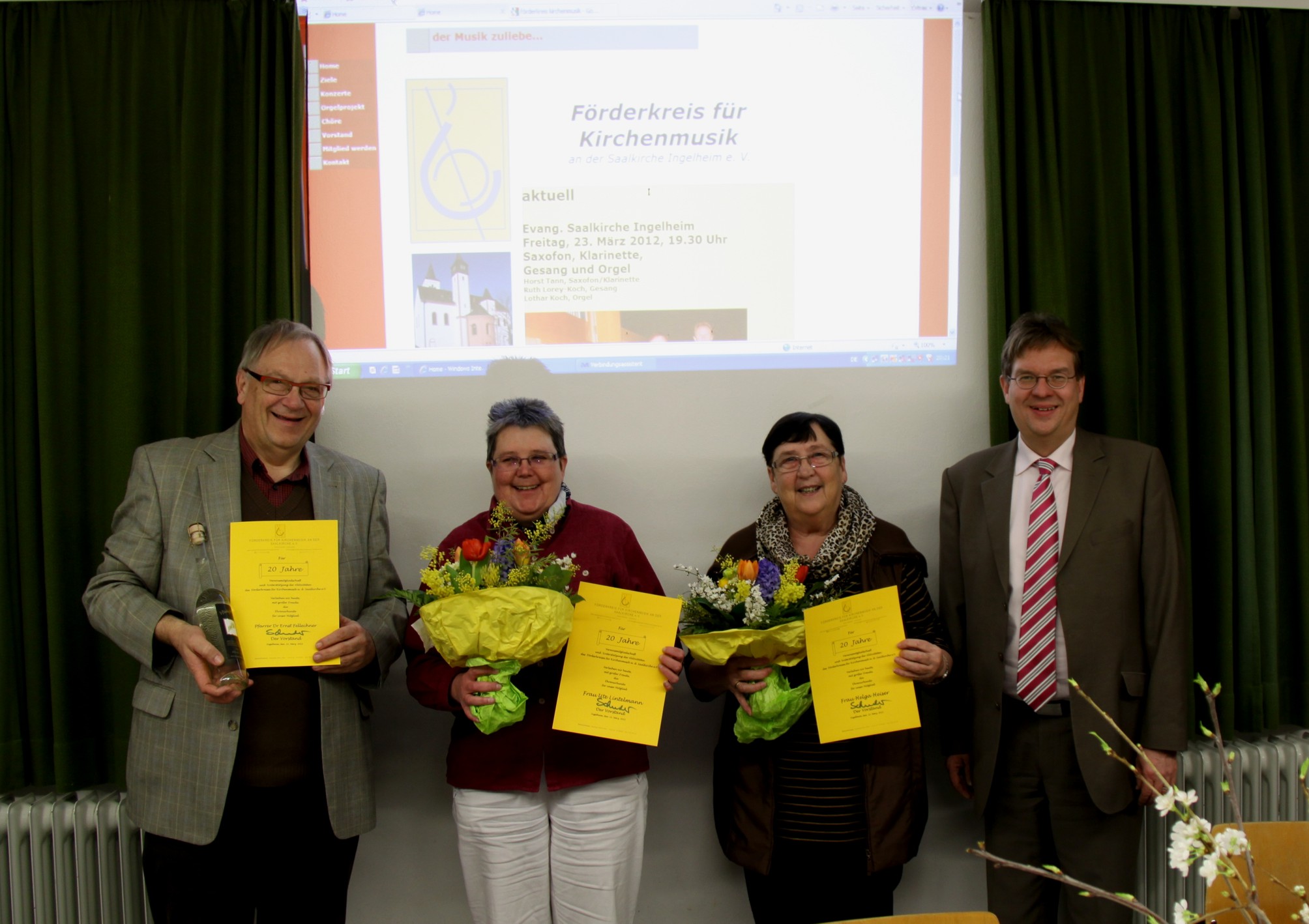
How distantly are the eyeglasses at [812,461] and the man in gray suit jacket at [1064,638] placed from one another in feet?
1.73

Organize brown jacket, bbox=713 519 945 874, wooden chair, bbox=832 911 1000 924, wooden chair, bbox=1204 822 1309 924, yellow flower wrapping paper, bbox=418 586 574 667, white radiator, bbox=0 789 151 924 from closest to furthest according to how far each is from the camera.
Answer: wooden chair, bbox=832 911 1000 924
wooden chair, bbox=1204 822 1309 924
yellow flower wrapping paper, bbox=418 586 574 667
brown jacket, bbox=713 519 945 874
white radiator, bbox=0 789 151 924

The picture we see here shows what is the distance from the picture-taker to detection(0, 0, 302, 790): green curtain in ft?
8.27

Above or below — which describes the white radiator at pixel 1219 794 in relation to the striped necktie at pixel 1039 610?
below

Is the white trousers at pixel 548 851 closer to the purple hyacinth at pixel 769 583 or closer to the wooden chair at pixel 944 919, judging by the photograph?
the purple hyacinth at pixel 769 583

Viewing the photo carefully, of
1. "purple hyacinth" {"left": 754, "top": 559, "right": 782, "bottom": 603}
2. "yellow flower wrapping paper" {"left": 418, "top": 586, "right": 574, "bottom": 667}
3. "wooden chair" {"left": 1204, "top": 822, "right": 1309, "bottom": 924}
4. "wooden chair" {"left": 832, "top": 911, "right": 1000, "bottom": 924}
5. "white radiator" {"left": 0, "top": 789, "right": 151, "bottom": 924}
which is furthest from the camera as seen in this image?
"white radiator" {"left": 0, "top": 789, "right": 151, "bottom": 924}

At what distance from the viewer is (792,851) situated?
2.12m

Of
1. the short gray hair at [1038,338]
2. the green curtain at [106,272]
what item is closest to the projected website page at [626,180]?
the green curtain at [106,272]

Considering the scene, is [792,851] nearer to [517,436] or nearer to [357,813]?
[357,813]

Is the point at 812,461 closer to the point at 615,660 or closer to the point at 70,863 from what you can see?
the point at 615,660

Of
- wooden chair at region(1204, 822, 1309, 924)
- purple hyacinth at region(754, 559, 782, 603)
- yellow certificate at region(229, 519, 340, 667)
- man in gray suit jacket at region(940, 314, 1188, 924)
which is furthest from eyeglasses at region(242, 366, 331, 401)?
wooden chair at region(1204, 822, 1309, 924)

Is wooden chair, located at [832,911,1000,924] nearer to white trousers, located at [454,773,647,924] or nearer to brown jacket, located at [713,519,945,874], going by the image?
brown jacket, located at [713,519,945,874]

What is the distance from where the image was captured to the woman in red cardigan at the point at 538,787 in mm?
2135

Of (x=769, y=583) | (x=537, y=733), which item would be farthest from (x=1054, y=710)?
(x=537, y=733)

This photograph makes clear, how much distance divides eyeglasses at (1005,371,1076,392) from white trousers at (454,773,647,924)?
1577 millimetres
